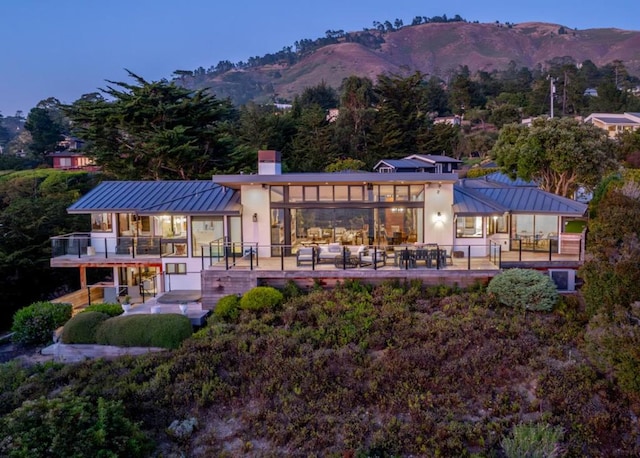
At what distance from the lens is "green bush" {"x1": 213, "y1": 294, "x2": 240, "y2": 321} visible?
1414 centimetres

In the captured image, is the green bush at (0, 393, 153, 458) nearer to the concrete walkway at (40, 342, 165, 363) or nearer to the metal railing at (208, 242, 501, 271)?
the concrete walkway at (40, 342, 165, 363)

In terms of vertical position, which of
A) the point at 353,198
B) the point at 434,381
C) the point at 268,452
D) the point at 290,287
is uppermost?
the point at 353,198

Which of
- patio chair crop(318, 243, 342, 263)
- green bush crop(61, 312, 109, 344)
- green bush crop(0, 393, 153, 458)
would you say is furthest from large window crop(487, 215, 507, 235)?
green bush crop(0, 393, 153, 458)

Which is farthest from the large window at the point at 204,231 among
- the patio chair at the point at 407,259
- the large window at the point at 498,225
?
the large window at the point at 498,225

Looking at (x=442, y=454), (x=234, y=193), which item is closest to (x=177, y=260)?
(x=234, y=193)

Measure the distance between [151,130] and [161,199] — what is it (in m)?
11.2

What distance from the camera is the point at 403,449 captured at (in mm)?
8844

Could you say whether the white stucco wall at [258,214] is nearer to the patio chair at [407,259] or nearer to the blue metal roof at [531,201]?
the patio chair at [407,259]

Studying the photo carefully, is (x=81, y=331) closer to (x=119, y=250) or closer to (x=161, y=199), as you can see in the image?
(x=119, y=250)

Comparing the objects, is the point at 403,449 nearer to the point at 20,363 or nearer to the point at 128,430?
the point at 128,430

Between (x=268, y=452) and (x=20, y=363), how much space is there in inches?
308

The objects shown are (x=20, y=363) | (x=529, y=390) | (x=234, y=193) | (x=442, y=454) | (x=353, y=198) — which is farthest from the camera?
(x=234, y=193)

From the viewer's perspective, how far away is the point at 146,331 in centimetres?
1323

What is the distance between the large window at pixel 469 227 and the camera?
58.3ft
